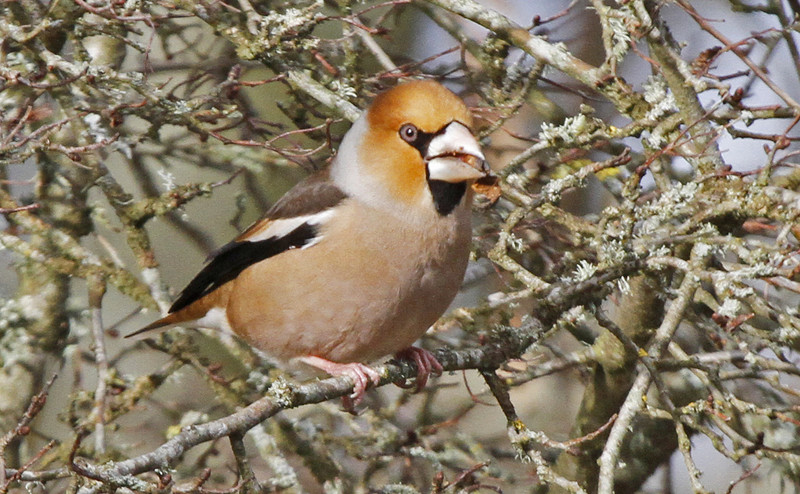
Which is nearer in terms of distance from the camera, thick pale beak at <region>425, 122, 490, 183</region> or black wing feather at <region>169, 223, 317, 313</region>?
thick pale beak at <region>425, 122, 490, 183</region>

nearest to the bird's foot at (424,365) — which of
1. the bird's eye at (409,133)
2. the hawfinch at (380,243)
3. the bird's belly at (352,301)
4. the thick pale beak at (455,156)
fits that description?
the hawfinch at (380,243)

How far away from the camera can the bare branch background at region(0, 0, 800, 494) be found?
128 inches

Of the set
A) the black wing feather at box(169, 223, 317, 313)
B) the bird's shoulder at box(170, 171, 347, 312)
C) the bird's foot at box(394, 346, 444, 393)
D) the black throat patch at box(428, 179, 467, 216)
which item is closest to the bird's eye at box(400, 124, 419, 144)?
the black throat patch at box(428, 179, 467, 216)

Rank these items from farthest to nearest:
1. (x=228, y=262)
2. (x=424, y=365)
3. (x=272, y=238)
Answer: (x=228, y=262), (x=272, y=238), (x=424, y=365)

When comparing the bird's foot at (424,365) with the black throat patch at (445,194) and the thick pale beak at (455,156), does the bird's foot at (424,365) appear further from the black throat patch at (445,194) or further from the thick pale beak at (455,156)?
the thick pale beak at (455,156)

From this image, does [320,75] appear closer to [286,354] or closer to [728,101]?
[286,354]

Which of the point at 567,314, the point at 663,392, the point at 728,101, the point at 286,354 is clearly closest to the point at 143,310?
the point at 286,354

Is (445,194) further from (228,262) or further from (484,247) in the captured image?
(228,262)

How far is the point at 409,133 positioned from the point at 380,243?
443 mm

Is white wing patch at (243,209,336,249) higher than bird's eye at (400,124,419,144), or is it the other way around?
bird's eye at (400,124,419,144)

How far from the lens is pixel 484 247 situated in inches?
171

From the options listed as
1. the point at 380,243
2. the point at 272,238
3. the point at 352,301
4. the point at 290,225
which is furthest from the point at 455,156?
the point at 272,238

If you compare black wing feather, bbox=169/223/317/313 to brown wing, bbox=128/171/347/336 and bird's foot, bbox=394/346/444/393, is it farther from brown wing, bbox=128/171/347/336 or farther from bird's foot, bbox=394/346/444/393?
bird's foot, bbox=394/346/444/393

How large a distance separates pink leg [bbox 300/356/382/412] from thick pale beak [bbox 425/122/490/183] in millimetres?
819
